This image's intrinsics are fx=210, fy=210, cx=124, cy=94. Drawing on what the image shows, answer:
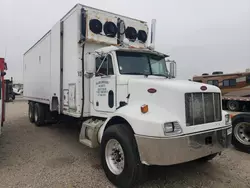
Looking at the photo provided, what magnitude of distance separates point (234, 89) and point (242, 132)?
1241 centimetres

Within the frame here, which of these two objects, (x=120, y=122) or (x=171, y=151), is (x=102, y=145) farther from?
(x=171, y=151)

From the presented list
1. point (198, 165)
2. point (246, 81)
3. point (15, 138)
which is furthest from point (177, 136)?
point (246, 81)

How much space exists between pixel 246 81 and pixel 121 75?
50.6 feet

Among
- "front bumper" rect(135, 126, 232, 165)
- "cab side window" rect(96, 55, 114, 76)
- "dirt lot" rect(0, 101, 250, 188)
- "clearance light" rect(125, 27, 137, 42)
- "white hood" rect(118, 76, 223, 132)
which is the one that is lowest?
"dirt lot" rect(0, 101, 250, 188)

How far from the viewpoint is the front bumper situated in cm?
325

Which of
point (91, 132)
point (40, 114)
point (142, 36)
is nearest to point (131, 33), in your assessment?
point (142, 36)

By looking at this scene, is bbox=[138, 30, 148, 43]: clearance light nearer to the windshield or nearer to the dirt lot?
the windshield

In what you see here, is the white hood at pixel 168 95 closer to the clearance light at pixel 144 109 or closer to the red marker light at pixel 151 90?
the red marker light at pixel 151 90

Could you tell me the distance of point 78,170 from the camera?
4.54 m

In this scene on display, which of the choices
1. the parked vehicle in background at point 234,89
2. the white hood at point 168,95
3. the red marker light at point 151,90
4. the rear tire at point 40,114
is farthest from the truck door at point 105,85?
the parked vehicle in background at point 234,89

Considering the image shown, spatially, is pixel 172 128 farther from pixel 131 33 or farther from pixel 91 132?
pixel 131 33

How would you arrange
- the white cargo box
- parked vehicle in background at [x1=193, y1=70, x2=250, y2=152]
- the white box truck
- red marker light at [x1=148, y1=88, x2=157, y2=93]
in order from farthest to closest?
parked vehicle in background at [x1=193, y1=70, x2=250, y2=152] → the white cargo box → red marker light at [x1=148, y1=88, x2=157, y2=93] → the white box truck

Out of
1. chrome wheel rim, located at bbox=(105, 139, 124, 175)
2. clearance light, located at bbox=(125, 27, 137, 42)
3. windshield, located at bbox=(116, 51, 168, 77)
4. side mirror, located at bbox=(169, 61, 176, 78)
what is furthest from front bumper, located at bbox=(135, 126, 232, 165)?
clearance light, located at bbox=(125, 27, 137, 42)

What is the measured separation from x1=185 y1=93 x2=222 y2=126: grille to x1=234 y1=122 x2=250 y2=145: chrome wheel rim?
2.41m
